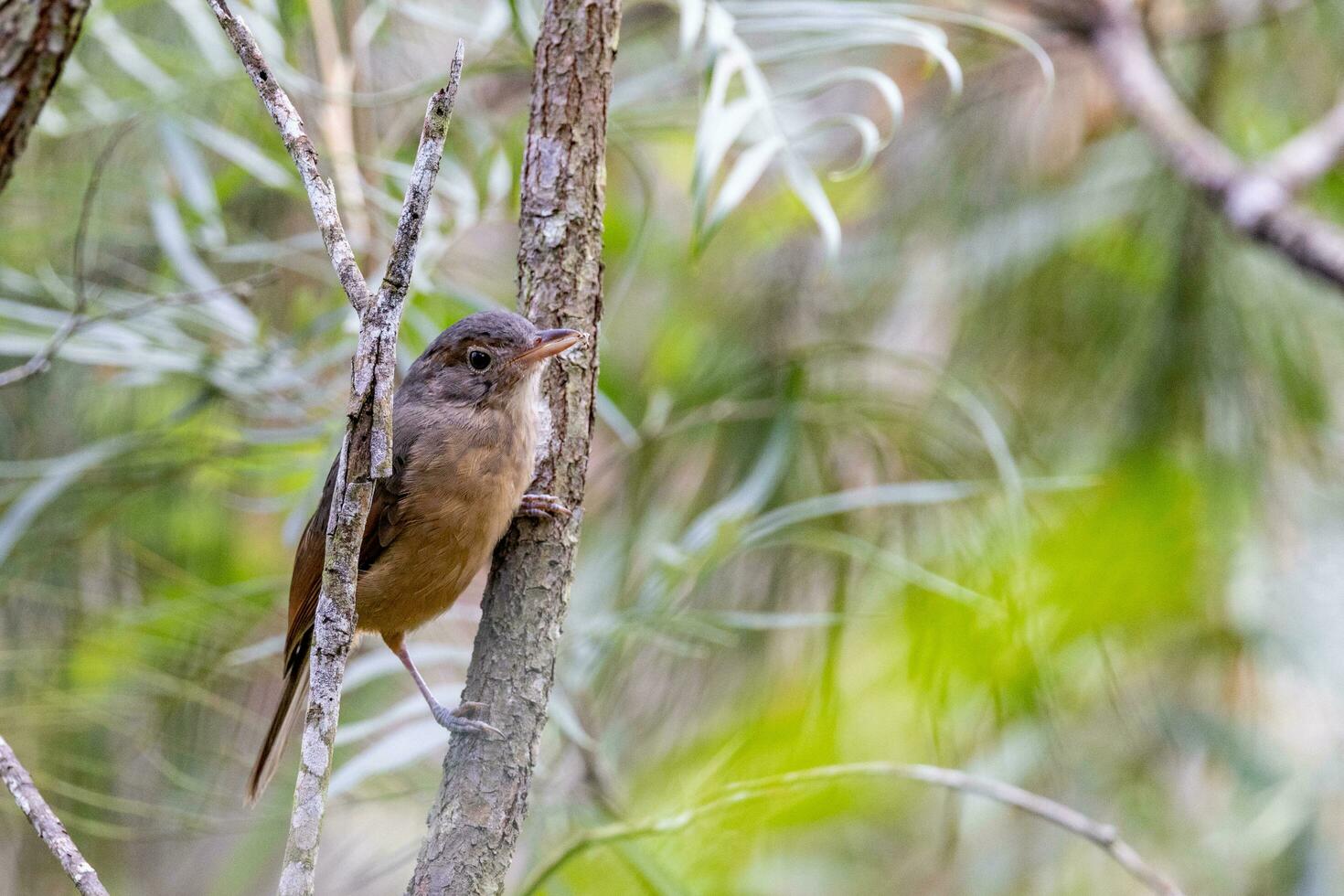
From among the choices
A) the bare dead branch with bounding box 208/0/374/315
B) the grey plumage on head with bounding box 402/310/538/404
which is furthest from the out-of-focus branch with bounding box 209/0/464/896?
the grey plumage on head with bounding box 402/310/538/404

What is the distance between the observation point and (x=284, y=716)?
9.91 feet

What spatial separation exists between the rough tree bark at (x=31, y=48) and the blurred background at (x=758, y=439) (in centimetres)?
49

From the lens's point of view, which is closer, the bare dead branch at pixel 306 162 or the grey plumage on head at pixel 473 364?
the bare dead branch at pixel 306 162

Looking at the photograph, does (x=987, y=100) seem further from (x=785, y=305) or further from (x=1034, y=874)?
(x=1034, y=874)

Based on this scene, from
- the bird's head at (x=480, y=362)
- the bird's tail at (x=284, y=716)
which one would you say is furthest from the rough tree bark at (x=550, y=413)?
the bird's tail at (x=284, y=716)

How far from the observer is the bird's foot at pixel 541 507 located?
2.31 m

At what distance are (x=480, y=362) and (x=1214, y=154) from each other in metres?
2.09

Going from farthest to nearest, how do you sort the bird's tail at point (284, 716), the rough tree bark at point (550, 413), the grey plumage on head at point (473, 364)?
1. the bird's tail at point (284, 716)
2. the grey plumage on head at point (473, 364)
3. the rough tree bark at point (550, 413)

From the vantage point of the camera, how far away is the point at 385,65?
4.54m

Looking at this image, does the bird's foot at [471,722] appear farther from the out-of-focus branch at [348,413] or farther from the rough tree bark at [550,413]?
the out-of-focus branch at [348,413]

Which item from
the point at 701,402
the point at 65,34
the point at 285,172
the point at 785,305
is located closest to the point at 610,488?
the point at 701,402

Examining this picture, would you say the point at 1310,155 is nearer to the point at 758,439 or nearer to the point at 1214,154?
the point at 1214,154

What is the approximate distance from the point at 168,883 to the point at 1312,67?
5377mm

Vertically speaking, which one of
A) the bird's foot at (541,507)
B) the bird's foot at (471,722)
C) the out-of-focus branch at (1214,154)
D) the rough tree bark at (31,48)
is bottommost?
the bird's foot at (471,722)
